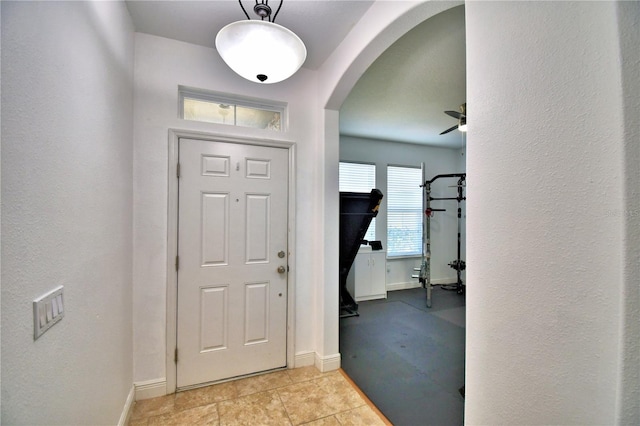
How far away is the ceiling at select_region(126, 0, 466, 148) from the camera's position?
1729 millimetres

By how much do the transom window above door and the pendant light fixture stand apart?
95 centimetres

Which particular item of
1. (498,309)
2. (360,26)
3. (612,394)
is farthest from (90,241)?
(360,26)

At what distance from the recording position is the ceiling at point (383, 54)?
5.67 ft

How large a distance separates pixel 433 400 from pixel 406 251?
3.19m

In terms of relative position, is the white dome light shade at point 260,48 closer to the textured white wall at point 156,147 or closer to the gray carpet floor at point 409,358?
the textured white wall at point 156,147

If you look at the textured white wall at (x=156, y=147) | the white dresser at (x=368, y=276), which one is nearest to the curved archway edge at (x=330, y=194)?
the textured white wall at (x=156, y=147)

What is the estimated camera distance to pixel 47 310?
2.82ft

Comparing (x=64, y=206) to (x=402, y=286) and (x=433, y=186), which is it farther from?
(x=433, y=186)

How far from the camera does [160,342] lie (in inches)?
78.1

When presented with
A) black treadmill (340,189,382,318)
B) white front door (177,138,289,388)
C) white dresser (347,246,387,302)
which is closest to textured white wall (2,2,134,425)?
white front door (177,138,289,388)

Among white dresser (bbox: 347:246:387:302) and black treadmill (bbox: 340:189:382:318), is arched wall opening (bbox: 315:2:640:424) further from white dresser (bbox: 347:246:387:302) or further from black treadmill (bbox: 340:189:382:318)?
white dresser (bbox: 347:246:387:302)

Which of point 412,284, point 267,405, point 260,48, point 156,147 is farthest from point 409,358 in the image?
point 156,147

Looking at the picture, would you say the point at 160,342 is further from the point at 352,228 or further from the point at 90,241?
the point at 352,228

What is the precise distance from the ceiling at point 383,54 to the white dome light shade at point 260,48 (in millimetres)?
705
